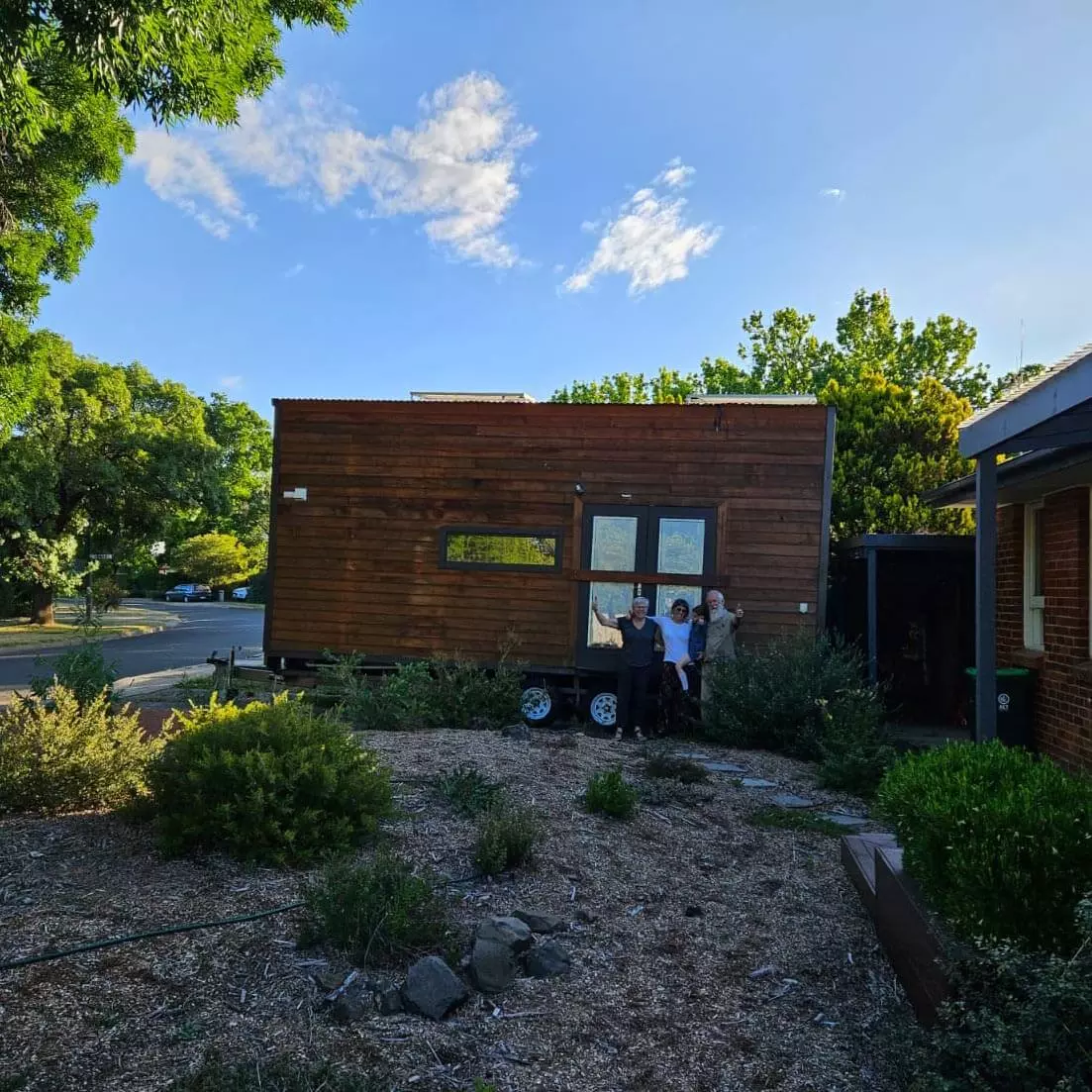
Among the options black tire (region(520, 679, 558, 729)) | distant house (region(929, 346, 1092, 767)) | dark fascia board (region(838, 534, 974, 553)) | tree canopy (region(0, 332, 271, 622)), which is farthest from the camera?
tree canopy (region(0, 332, 271, 622))

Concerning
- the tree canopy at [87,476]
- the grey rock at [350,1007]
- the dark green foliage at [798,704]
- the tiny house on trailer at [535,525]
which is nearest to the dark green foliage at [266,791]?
the grey rock at [350,1007]

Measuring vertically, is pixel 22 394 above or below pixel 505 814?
above

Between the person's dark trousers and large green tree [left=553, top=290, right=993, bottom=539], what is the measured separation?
17.0 feet

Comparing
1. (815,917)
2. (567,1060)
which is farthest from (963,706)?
(567,1060)

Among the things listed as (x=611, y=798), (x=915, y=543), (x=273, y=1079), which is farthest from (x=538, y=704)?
(x=273, y=1079)

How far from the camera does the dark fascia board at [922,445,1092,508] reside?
5793mm

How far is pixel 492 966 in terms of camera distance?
9.91 ft

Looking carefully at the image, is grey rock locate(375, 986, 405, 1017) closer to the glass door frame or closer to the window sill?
the window sill

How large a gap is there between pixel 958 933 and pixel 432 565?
7.74 meters

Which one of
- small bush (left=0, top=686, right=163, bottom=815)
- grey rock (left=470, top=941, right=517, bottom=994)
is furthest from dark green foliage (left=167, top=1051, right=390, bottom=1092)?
small bush (left=0, top=686, right=163, bottom=815)

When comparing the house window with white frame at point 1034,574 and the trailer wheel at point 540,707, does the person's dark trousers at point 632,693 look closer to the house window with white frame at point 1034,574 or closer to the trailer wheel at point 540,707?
the trailer wheel at point 540,707

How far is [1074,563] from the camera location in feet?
21.6

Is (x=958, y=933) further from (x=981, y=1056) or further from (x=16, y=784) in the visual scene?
(x=16, y=784)

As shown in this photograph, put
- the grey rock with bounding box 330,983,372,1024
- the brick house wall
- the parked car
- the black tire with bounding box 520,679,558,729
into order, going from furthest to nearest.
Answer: the parked car
the black tire with bounding box 520,679,558,729
the brick house wall
the grey rock with bounding box 330,983,372,1024
